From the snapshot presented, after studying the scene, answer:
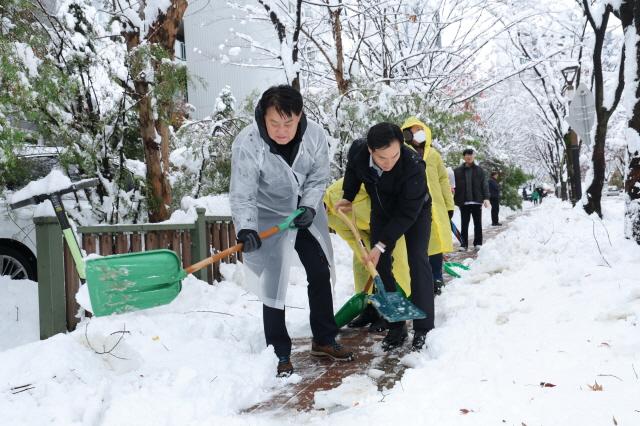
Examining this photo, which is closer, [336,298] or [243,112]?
[336,298]

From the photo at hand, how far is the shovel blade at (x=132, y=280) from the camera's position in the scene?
3.43m

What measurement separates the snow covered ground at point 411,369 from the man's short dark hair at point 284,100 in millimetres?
1639

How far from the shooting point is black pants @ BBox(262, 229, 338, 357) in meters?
3.74

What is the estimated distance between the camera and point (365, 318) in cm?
510

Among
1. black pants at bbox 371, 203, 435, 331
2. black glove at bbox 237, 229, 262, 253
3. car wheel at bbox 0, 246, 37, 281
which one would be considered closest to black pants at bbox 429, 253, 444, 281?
black pants at bbox 371, 203, 435, 331

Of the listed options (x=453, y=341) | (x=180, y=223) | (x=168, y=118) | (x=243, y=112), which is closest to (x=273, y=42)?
(x=243, y=112)

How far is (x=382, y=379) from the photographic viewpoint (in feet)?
11.2

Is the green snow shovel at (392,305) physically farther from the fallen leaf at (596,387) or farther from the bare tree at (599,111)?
the bare tree at (599,111)

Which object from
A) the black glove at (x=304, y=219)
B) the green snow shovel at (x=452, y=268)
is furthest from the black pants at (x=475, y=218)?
the black glove at (x=304, y=219)

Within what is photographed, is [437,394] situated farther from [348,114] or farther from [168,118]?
[348,114]

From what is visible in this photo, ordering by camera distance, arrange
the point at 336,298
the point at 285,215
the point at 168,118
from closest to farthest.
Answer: the point at 285,215 < the point at 336,298 < the point at 168,118

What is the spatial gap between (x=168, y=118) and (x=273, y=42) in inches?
436

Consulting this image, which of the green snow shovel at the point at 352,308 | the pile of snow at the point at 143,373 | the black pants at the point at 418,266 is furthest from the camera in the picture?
the green snow shovel at the point at 352,308

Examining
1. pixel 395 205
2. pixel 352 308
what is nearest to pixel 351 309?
pixel 352 308
